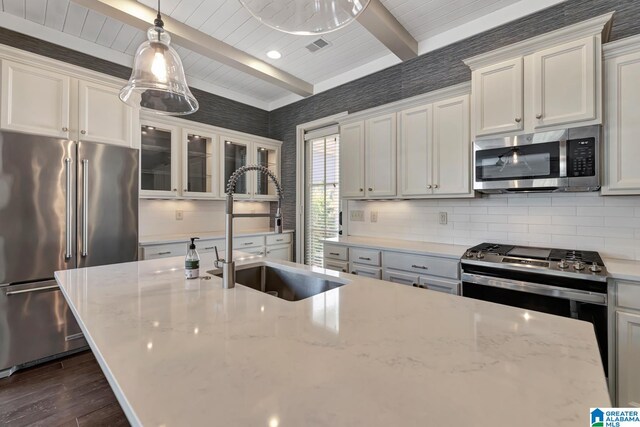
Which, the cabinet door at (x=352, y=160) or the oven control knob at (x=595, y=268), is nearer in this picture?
the oven control knob at (x=595, y=268)

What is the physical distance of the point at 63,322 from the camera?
2.42m

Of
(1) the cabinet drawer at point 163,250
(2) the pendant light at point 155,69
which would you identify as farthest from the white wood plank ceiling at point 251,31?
(1) the cabinet drawer at point 163,250

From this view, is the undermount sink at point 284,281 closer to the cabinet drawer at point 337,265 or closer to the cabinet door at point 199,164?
the cabinet drawer at point 337,265

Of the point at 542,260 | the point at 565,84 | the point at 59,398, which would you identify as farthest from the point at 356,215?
the point at 59,398

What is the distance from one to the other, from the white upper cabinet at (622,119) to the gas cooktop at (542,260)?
480 millimetres

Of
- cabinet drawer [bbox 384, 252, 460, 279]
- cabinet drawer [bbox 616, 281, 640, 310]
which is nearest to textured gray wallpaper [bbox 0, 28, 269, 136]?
cabinet drawer [bbox 384, 252, 460, 279]

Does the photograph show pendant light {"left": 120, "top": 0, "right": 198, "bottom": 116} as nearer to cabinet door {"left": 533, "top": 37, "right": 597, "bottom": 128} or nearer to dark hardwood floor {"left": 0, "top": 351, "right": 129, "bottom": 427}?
dark hardwood floor {"left": 0, "top": 351, "right": 129, "bottom": 427}

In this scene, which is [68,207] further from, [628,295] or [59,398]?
[628,295]

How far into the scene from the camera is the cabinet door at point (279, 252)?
4.09m

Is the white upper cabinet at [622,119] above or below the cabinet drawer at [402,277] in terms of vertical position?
above

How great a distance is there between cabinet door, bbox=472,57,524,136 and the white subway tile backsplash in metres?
0.64

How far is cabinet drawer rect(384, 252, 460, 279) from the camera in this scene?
7.59ft

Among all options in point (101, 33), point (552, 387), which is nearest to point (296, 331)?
point (552, 387)

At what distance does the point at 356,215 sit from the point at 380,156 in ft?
2.79
